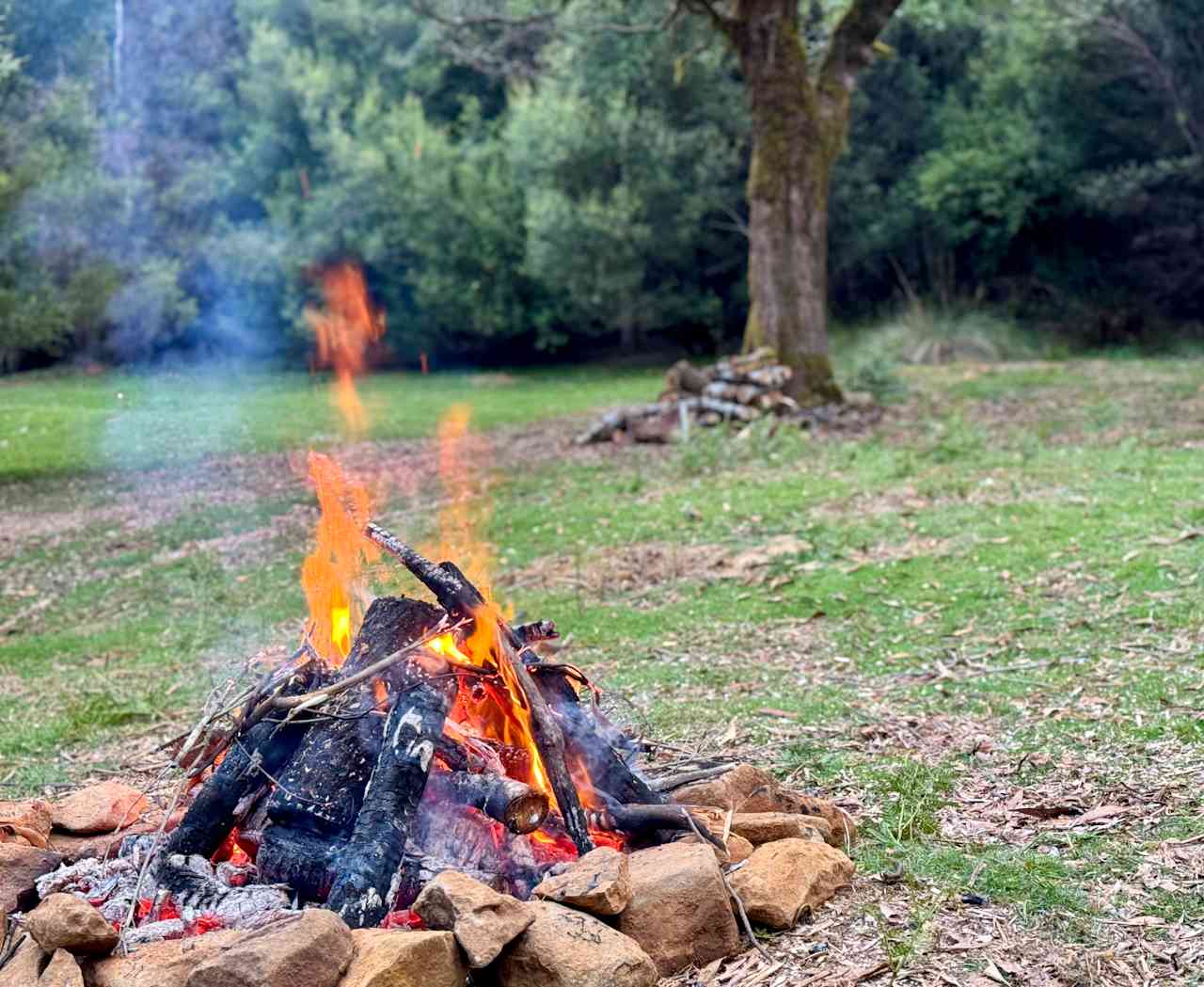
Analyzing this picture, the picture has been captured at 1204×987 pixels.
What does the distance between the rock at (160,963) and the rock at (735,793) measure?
67.7 inches

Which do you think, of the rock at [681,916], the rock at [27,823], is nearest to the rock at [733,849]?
the rock at [681,916]

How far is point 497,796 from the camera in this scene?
4.11 metres

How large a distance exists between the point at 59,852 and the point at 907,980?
2.78 metres

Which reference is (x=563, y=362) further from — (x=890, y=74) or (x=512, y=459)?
(x=512, y=459)

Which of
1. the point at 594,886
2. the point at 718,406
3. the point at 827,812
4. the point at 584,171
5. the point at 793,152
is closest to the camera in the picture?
the point at 594,886

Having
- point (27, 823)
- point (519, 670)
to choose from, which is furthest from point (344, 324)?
point (519, 670)

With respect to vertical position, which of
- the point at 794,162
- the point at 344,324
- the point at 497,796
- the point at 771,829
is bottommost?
the point at 771,829

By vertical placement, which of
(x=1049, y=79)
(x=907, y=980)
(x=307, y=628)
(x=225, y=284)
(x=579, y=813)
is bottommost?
(x=907, y=980)

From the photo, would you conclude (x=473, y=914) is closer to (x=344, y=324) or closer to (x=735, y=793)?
(x=735, y=793)

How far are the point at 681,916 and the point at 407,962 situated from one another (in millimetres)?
838

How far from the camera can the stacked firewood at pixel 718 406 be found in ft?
51.4

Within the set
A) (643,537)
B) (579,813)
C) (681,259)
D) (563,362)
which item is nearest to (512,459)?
(643,537)

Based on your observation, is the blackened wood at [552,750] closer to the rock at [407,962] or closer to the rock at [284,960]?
the rock at [407,962]

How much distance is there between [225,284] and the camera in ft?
94.9
